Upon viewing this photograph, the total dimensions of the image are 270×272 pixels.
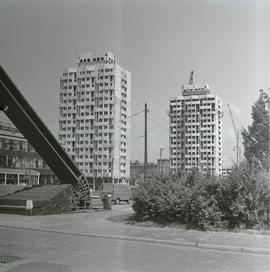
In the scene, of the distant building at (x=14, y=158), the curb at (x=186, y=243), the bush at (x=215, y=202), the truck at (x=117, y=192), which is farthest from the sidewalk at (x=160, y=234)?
the distant building at (x=14, y=158)

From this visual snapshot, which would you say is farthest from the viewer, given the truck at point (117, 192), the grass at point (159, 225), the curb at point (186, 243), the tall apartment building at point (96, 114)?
the tall apartment building at point (96, 114)

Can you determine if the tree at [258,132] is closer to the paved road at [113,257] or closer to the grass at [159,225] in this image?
the grass at [159,225]

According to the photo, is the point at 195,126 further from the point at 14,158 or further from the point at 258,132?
the point at 258,132

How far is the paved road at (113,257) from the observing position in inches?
380

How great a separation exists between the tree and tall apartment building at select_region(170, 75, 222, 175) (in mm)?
23407

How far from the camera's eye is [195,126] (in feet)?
243

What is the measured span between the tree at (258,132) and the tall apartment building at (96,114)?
1587 cm

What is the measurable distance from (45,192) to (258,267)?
17.7 metres

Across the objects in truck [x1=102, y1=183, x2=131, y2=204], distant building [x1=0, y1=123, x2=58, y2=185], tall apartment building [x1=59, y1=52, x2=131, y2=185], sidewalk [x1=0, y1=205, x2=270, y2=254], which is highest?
tall apartment building [x1=59, y1=52, x2=131, y2=185]

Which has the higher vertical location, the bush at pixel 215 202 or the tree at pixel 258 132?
the tree at pixel 258 132

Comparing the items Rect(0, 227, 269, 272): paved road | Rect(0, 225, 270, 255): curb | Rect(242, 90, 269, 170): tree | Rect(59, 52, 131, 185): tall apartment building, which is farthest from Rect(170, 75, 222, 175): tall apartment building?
Rect(0, 227, 269, 272): paved road

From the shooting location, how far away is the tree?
3900 centimetres

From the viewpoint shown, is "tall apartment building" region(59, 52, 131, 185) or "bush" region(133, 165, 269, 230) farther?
"tall apartment building" region(59, 52, 131, 185)

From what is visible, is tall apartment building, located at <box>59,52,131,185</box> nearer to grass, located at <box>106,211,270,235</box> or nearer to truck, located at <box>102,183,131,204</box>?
truck, located at <box>102,183,131,204</box>
